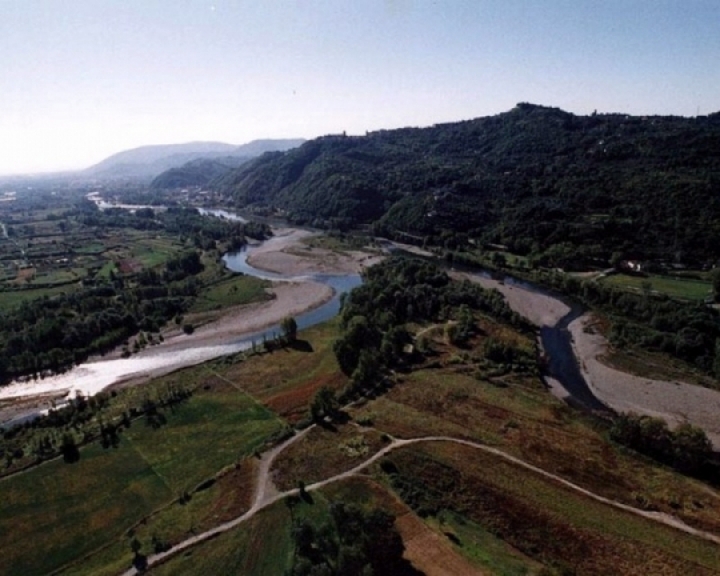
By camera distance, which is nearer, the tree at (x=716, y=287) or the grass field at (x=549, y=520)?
the grass field at (x=549, y=520)

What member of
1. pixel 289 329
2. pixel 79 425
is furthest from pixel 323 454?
pixel 289 329

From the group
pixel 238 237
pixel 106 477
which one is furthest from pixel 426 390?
pixel 238 237

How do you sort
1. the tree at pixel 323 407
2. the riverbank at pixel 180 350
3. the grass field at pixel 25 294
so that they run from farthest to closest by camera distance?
the grass field at pixel 25 294
the riverbank at pixel 180 350
the tree at pixel 323 407

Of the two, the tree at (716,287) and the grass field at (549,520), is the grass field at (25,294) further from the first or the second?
the tree at (716,287)

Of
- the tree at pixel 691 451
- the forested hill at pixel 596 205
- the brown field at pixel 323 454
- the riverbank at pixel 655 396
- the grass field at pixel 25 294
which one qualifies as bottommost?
the grass field at pixel 25 294

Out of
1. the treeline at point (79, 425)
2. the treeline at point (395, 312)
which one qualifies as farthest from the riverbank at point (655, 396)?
the treeline at point (79, 425)
